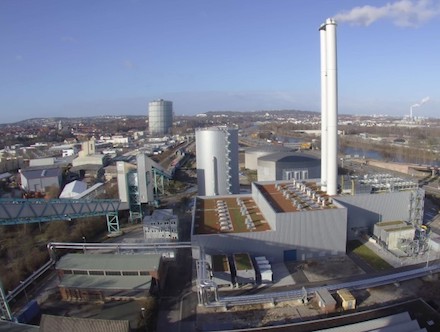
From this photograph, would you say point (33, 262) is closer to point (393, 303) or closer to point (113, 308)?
point (113, 308)

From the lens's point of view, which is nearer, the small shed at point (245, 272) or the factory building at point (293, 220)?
the small shed at point (245, 272)

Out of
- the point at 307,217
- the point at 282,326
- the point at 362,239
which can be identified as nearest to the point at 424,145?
the point at 362,239

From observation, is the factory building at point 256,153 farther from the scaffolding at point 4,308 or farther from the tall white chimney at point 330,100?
the scaffolding at point 4,308

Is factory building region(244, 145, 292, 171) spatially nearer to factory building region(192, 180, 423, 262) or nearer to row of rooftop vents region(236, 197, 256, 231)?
factory building region(192, 180, 423, 262)

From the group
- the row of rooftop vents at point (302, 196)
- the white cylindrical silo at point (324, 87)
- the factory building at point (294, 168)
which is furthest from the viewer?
the factory building at point (294, 168)

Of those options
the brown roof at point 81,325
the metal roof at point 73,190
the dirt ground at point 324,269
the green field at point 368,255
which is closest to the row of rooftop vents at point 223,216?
the dirt ground at point 324,269

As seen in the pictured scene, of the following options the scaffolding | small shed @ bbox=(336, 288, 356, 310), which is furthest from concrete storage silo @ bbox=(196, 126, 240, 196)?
the scaffolding
